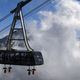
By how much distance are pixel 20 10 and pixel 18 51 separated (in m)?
18.2

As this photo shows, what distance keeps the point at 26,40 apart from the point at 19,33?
4525mm

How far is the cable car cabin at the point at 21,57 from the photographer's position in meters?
154

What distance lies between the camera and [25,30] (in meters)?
157

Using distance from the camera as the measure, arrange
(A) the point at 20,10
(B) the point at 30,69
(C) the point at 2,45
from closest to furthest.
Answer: (B) the point at 30,69 → (A) the point at 20,10 → (C) the point at 2,45

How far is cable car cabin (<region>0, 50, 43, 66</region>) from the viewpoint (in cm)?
15388

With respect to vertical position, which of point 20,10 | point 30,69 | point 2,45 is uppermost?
point 20,10

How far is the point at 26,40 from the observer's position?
154250 millimetres

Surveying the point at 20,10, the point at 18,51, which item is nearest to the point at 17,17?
the point at 20,10

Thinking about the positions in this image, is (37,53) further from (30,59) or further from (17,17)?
(17,17)

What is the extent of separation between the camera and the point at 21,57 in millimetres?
156250

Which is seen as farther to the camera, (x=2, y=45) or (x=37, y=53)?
(x=2, y=45)

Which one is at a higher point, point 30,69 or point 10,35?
point 10,35

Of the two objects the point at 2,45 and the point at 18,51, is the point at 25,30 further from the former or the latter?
the point at 2,45

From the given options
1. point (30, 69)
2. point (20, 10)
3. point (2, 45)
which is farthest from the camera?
point (2, 45)
